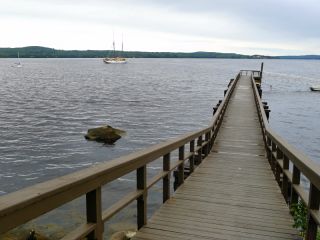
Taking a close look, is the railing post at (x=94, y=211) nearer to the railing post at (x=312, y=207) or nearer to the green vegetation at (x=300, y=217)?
the railing post at (x=312, y=207)

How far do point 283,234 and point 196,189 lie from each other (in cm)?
243

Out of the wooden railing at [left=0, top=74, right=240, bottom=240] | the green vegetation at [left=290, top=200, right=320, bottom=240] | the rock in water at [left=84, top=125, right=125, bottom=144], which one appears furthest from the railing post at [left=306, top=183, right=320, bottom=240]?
the rock in water at [left=84, top=125, right=125, bottom=144]

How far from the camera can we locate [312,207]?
4426mm

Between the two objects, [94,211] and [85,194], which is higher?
[85,194]

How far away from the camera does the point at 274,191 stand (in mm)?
7547

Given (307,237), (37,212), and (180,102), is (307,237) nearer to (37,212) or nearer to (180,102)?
(37,212)

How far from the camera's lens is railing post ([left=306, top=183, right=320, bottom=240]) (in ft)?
14.3

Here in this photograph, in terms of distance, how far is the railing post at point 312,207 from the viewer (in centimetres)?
437

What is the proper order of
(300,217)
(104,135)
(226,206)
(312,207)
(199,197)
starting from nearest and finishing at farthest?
(312,207) → (300,217) → (226,206) → (199,197) → (104,135)

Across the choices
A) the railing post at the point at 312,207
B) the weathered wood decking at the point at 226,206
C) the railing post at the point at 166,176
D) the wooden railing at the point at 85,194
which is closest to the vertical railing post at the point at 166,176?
the railing post at the point at 166,176

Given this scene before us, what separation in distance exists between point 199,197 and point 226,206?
616mm

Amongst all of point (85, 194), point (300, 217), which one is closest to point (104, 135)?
point (300, 217)

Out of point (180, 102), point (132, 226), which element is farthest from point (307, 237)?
point (180, 102)

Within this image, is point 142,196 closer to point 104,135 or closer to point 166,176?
point 166,176
